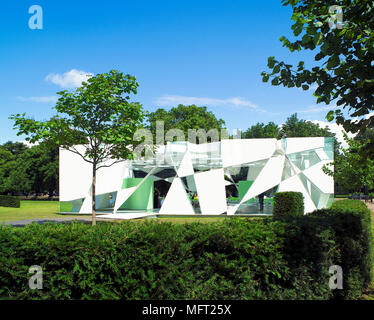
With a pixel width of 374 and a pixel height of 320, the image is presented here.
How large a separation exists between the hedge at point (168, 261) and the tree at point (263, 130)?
45495mm

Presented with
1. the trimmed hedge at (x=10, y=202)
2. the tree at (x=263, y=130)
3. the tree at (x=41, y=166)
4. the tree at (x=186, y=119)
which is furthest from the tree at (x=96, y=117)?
the tree at (x=263, y=130)

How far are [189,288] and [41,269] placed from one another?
1581mm

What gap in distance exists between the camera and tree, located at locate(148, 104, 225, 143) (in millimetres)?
40281

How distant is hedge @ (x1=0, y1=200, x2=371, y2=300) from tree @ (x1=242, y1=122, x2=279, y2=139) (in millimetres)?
45495

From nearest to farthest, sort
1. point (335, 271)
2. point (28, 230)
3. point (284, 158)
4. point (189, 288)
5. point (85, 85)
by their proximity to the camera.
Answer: point (189, 288) → point (28, 230) → point (335, 271) → point (85, 85) → point (284, 158)

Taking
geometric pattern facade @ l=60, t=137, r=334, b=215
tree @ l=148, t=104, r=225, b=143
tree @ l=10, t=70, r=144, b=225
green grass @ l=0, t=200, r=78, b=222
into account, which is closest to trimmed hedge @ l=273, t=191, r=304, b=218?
geometric pattern facade @ l=60, t=137, r=334, b=215

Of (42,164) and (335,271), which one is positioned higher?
(42,164)

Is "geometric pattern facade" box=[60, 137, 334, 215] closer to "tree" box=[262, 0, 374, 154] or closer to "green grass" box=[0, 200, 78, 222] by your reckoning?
"green grass" box=[0, 200, 78, 222]

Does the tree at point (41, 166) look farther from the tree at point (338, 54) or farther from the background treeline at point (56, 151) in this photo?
the tree at point (338, 54)

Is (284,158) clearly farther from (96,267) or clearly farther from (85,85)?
(96,267)

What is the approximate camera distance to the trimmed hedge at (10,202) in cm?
2918

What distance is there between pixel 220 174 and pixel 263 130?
34710mm
